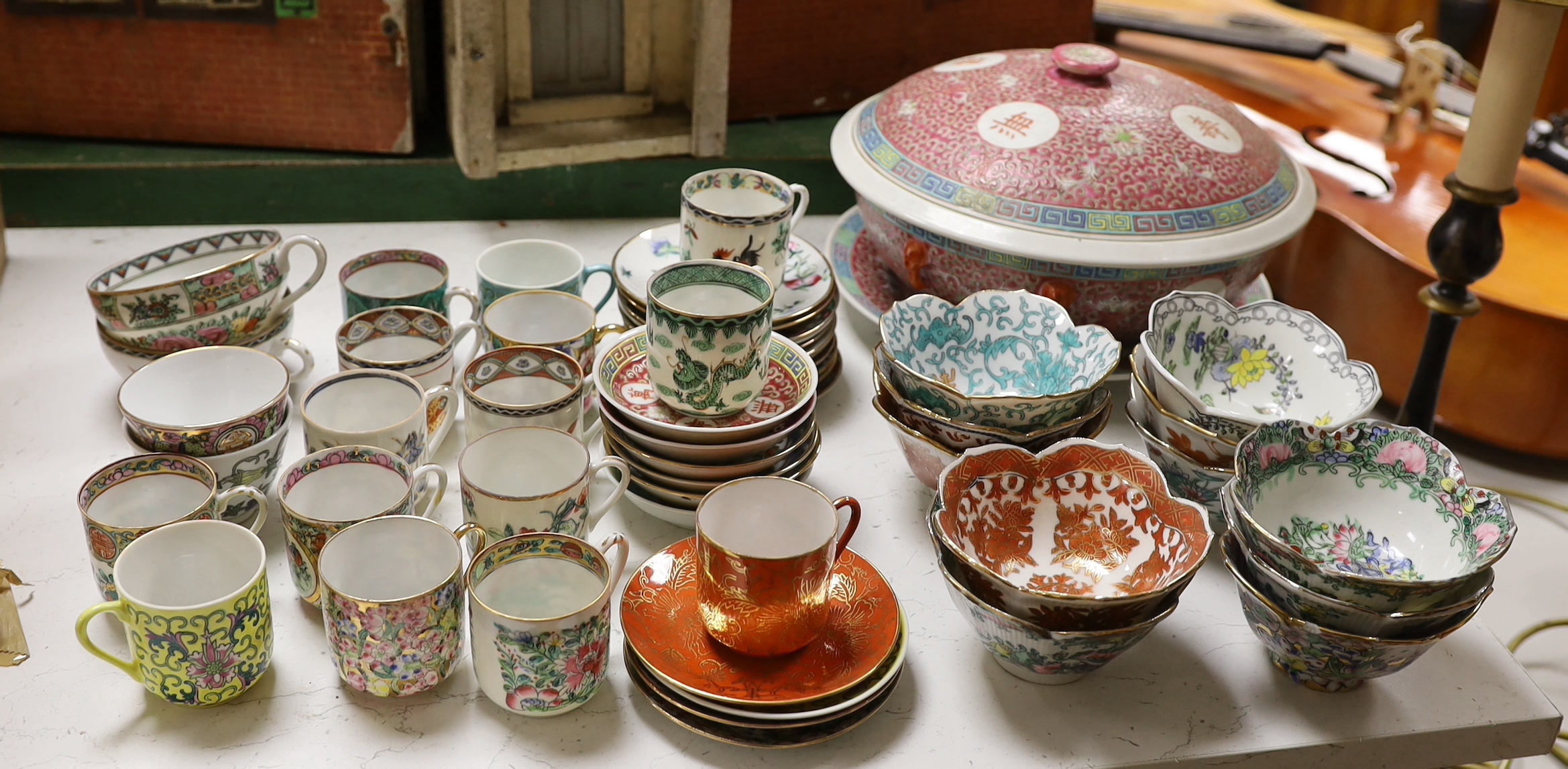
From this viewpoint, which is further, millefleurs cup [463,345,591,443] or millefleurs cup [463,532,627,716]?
millefleurs cup [463,345,591,443]

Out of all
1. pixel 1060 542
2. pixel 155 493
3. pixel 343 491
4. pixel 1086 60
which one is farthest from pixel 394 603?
pixel 1086 60

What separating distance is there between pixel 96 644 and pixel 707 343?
580 millimetres

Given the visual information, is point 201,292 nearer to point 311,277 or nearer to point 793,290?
point 311,277

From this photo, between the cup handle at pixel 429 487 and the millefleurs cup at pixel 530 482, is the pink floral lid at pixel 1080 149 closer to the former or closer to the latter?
the millefleurs cup at pixel 530 482

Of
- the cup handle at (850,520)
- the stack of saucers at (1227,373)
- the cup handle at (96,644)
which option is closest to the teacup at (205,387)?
the cup handle at (96,644)

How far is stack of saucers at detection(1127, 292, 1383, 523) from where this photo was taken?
48.4 inches

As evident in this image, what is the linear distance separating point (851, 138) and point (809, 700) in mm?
850

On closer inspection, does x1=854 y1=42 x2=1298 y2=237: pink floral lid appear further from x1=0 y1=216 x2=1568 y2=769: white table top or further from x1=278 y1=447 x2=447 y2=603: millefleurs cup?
x1=278 y1=447 x2=447 y2=603: millefleurs cup

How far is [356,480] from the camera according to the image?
3.84 feet

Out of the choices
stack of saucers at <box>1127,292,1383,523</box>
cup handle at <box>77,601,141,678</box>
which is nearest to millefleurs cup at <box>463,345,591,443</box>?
cup handle at <box>77,601,141,678</box>

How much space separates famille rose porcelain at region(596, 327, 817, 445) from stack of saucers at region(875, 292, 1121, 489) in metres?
0.10

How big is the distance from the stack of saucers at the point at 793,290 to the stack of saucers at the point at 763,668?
40cm

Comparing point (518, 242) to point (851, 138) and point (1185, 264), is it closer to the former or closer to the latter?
point (851, 138)

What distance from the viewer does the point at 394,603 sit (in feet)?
3.16
